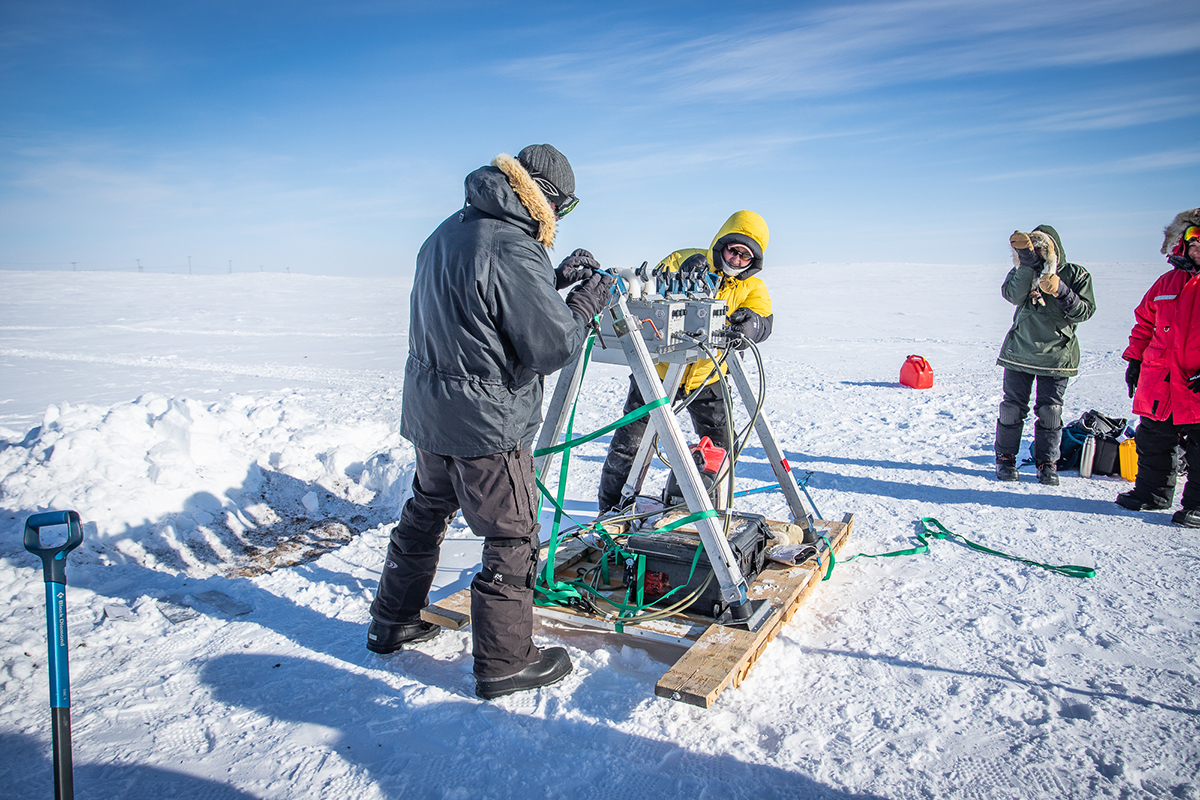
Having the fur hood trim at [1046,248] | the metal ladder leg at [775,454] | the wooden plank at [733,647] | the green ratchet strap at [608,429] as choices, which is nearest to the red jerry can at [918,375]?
the fur hood trim at [1046,248]

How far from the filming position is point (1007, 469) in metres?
5.41

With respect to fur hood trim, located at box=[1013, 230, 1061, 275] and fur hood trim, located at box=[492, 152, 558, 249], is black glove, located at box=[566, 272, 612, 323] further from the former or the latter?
fur hood trim, located at box=[1013, 230, 1061, 275]

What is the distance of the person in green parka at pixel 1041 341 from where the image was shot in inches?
202

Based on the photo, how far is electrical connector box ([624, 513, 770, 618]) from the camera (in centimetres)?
312

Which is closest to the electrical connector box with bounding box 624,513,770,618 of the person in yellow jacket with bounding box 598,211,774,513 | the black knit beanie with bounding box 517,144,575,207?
the person in yellow jacket with bounding box 598,211,774,513

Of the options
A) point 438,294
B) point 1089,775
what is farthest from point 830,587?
point 438,294

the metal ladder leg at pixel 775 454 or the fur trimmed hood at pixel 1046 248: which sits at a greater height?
the fur trimmed hood at pixel 1046 248

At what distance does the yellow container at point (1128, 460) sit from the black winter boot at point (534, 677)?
5063 mm

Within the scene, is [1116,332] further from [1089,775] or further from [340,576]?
[340,576]

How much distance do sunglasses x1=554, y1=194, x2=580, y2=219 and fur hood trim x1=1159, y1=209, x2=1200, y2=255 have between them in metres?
4.14

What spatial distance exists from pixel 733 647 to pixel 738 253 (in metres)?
2.47

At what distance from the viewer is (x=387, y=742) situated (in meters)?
2.34

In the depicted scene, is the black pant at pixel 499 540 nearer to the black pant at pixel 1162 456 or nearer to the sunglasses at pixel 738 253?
the sunglasses at pixel 738 253

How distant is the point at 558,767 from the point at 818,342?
41.5 feet
